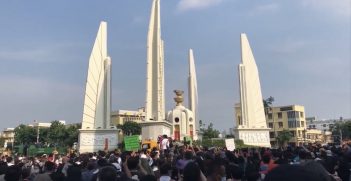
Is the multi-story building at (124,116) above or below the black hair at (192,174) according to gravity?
above

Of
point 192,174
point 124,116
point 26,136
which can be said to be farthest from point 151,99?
point 124,116

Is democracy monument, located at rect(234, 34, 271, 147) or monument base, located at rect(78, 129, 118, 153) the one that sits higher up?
democracy monument, located at rect(234, 34, 271, 147)

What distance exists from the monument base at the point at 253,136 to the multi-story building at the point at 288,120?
4002 cm

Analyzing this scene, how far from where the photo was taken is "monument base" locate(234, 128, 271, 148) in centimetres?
3981

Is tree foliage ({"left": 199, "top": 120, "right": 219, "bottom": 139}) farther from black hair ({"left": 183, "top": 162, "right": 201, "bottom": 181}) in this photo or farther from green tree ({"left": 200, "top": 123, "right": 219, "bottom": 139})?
black hair ({"left": 183, "top": 162, "right": 201, "bottom": 181})

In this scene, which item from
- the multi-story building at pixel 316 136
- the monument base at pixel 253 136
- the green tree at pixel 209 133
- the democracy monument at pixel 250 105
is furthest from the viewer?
the multi-story building at pixel 316 136

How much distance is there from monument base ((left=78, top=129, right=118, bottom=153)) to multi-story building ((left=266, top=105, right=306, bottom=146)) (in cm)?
5144

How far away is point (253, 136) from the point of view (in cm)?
4028

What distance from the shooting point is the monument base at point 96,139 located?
35281mm

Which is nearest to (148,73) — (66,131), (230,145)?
(230,145)

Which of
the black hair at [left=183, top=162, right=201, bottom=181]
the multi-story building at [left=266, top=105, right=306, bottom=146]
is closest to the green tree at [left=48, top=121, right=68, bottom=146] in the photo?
the multi-story building at [left=266, top=105, right=306, bottom=146]

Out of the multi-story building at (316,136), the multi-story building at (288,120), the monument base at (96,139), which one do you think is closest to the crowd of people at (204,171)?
the monument base at (96,139)

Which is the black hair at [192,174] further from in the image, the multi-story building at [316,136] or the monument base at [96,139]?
the multi-story building at [316,136]

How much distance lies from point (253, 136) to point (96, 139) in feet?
58.3
